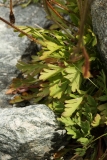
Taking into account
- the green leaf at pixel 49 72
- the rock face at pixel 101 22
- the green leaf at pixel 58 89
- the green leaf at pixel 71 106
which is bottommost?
the green leaf at pixel 71 106

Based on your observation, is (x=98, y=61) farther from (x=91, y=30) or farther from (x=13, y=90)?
(x=13, y=90)

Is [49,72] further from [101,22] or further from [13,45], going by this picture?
[13,45]

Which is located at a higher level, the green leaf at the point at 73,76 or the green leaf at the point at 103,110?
the green leaf at the point at 73,76

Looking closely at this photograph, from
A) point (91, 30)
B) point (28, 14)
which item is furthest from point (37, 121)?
point (28, 14)

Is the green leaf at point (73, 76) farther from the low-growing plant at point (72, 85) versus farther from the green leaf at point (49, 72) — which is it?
the green leaf at point (49, 72)

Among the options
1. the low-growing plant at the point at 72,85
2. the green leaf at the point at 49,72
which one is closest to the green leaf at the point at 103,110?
the low-growing plant at the point at 72,85

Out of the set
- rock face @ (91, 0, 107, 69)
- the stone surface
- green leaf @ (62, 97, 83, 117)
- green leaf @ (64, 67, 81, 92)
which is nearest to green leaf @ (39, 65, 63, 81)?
green leaf @ (64, 67, 81, 92)

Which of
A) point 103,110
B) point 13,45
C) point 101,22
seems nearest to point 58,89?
point 103,110
